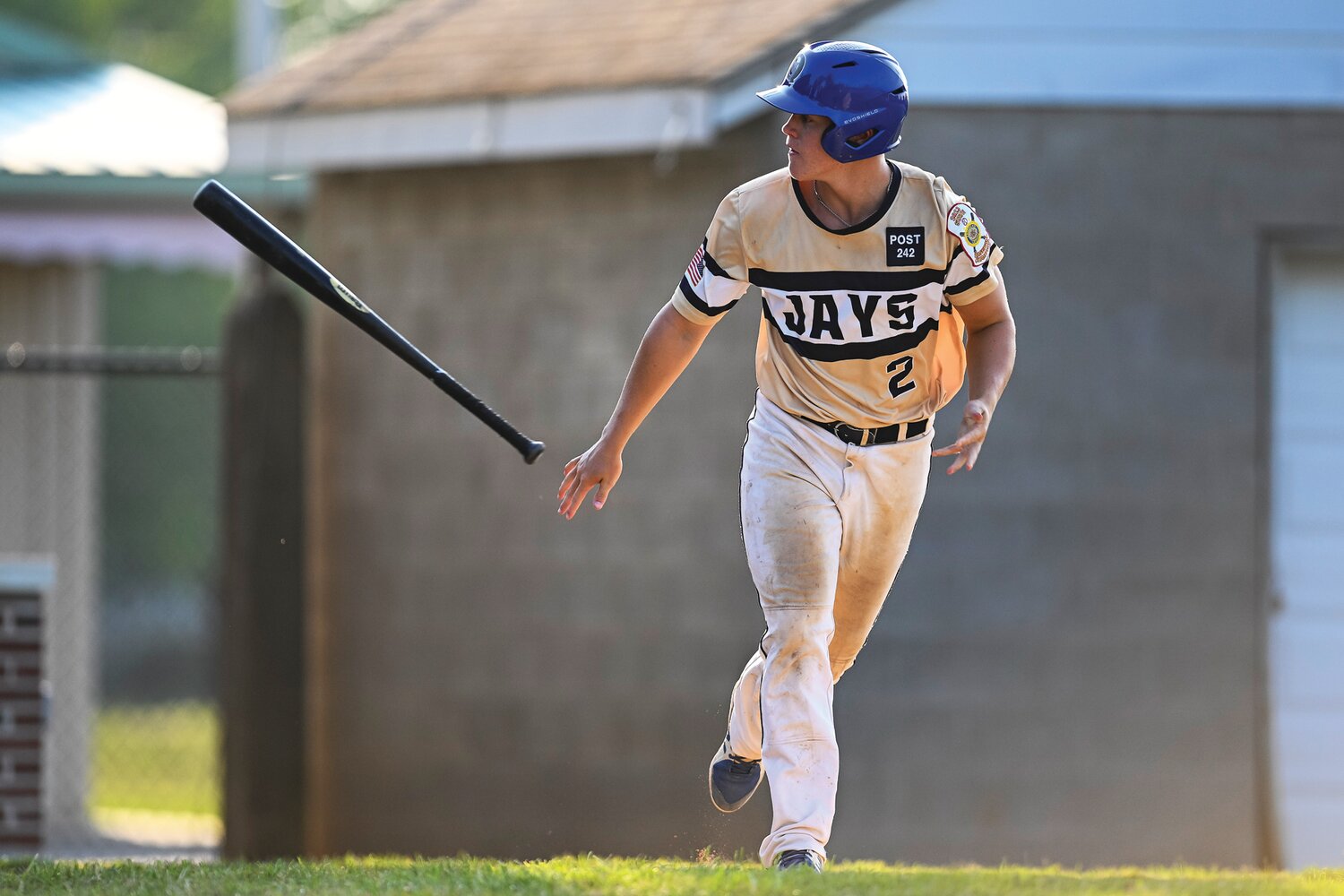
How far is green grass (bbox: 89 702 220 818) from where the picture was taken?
1577 cm

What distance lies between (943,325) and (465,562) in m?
4.61

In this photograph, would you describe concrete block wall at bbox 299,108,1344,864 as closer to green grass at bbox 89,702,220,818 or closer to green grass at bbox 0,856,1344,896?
green grass at bbox 0,856,1344,896

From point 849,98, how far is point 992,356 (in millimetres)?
871

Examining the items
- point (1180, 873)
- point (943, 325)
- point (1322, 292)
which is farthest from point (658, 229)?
point (1180, 873)

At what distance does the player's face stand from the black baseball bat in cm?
111

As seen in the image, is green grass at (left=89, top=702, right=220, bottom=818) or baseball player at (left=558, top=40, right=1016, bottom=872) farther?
green grass at (left=89, top=702, right=220, bottom=818)

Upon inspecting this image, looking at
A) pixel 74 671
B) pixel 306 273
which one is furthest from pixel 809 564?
pixel 74 671

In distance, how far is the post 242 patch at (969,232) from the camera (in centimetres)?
527

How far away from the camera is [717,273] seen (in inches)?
213

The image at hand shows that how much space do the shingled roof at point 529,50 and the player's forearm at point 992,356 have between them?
3124mm

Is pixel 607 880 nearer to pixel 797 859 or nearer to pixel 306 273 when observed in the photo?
pixel 797 859

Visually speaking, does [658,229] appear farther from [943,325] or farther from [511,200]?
[943,325]

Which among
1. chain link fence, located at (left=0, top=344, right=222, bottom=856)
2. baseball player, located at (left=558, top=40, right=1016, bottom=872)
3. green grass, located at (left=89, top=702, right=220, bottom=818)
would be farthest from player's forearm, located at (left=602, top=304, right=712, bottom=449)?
green grass, located at (left=89, top=702, right=220, bottom=818)

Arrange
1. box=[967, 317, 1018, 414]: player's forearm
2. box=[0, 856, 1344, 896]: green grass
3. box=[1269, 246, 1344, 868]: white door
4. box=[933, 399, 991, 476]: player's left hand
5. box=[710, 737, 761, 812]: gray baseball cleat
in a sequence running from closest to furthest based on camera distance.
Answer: box=[0, 856, 1344, 896]: green grass → box=[933, 399, 991, 476]: player's left hand → box=[967, 317, 1018, 414]: player's forearm → box=[710, 737, 761, 812]: gray baseball cleat → box=[1269, 246, 1344, 868]: white door
